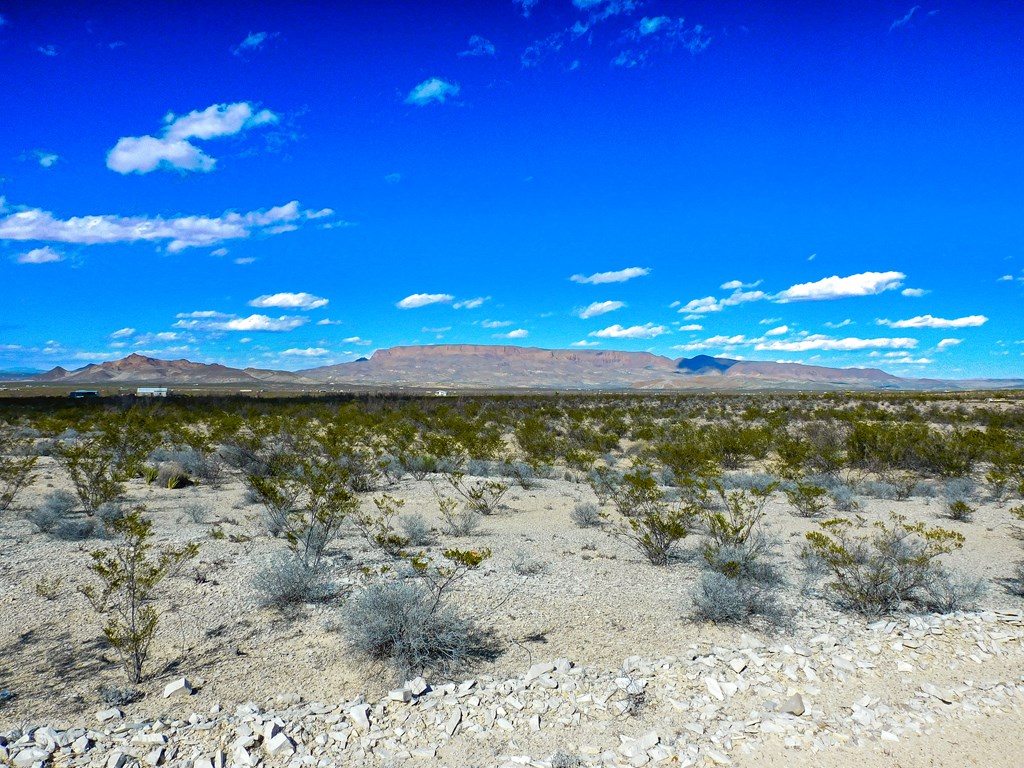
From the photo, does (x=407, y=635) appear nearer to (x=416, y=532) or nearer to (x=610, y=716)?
(x=610, y=716)

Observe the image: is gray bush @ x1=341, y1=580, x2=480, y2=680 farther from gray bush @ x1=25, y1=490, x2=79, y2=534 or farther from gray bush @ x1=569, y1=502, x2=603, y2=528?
gray bush @ x1=25, y1=490, x2=79, y2=534

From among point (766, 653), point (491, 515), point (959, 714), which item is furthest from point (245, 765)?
point (491, 515)

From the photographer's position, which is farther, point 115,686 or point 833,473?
point 833,473

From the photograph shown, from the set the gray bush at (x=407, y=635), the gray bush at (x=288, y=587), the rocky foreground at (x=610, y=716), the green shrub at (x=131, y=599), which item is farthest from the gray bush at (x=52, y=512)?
the gray bush at (x=407, y=635)

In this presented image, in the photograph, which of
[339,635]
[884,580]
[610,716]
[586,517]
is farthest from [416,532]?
[884,580]

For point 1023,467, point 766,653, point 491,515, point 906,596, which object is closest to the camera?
point 766,653

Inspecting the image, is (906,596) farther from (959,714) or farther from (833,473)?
(833,473)

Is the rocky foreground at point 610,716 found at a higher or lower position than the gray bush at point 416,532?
lower

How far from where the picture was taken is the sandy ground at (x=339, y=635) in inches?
191

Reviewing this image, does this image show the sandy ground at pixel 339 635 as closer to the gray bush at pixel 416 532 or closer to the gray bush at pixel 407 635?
the gray bush at pixel 407 635

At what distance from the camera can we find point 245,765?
4.15 meters

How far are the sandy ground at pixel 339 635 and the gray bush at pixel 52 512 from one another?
38 centimetres

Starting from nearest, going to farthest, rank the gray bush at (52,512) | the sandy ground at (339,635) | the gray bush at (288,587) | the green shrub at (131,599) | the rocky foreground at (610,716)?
1. the rocky foreground at (610,716)
2. the sandy ground at (339,635)
3. the green shrub at (131,599)
4. the gray bush at (288,587)
5. the gray bush at (52,512)

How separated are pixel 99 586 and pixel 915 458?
1939cm
